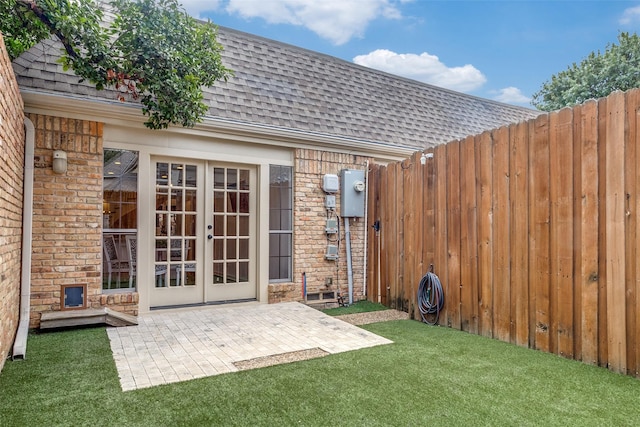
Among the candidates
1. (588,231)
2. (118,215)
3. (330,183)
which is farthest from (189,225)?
(588,231)

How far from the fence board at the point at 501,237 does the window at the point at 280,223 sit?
3.05m

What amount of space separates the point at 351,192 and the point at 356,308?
73.8 inches

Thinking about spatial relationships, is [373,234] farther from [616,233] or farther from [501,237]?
[616,233]

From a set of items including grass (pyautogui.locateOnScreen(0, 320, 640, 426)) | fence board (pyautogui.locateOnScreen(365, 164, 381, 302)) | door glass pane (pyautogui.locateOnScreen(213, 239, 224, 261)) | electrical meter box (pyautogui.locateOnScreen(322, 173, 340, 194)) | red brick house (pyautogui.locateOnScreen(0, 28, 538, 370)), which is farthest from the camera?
fence board (pyautogui.locateOnScreen(365, 164, 381, 302))

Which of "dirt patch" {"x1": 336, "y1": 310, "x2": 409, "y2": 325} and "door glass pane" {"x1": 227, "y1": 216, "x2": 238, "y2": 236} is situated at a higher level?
"door glass pane" {"x1": 227, "y1": 216, "x2": 238, "y2": 236}

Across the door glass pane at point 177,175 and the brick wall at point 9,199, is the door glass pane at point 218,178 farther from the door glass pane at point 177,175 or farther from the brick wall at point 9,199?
the brick wall at point 9,199

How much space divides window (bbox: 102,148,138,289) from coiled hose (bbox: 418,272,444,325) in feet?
12.5

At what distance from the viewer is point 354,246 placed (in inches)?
255

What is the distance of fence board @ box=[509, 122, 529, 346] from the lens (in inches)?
151

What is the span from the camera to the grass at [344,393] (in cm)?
238

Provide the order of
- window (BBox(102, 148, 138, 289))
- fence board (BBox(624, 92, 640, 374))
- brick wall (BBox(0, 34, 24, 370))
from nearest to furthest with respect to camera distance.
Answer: brick wall (BBox(0, 34, 24, 370)) → fence board (BBox(624, 92, 640, 374)) → window (BBox(102, 148, 138, 289))

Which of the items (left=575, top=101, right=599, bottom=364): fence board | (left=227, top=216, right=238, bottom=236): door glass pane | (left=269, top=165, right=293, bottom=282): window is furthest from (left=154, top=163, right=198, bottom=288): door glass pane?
(left=575, top=101, right=599, bottom=364): fence board

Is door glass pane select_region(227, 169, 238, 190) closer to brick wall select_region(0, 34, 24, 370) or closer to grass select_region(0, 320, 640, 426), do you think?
brick wall select_region(0, 34, 24, 370)

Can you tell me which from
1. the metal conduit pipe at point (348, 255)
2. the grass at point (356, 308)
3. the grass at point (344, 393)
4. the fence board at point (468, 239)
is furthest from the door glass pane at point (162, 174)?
A: the fence board at point (468, 239)
